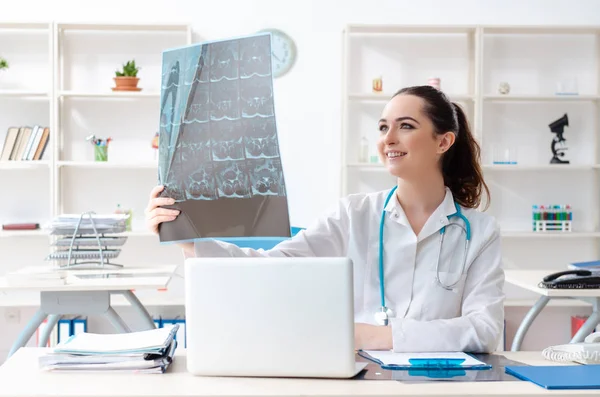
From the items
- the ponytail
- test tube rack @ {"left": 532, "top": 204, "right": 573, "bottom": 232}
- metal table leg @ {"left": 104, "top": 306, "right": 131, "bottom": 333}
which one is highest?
the ponytail

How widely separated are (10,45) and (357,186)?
236 cm

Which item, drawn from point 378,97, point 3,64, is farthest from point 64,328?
point 378,97

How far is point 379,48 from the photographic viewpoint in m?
4.71

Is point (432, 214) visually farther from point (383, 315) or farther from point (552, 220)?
point (552, 220)

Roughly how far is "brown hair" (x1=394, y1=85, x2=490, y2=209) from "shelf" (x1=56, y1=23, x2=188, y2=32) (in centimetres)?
271

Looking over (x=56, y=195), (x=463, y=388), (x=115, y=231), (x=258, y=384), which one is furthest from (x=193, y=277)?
(x=56, y=195)

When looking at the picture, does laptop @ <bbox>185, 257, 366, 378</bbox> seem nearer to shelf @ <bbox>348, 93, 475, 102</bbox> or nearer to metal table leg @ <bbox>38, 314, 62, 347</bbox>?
metal table leg @ <bbox>38, 314, 62, 347</bbox>

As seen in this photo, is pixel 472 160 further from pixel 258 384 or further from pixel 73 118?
pixel 73 118

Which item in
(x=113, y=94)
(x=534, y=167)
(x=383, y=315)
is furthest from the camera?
(x=534, y=167)

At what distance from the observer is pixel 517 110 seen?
475 centimetres

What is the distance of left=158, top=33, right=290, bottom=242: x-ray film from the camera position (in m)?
1.41

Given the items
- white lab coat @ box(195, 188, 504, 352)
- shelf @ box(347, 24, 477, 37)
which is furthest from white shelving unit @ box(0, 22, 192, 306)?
white lab coat @ box(195, 188, 504, 352)

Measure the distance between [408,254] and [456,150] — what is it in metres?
0.40

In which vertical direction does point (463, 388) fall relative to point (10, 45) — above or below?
below
